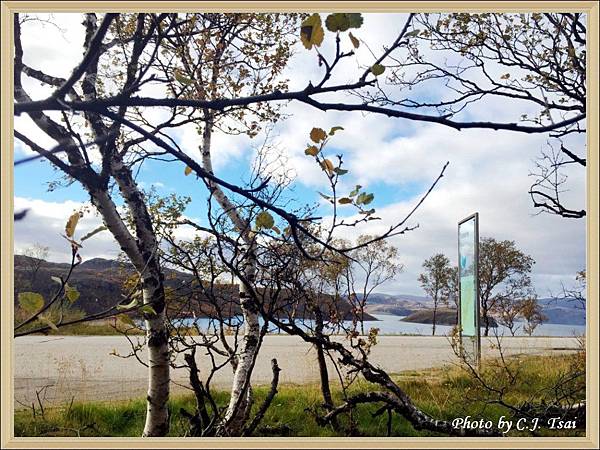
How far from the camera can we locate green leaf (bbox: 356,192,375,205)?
28.1 inches

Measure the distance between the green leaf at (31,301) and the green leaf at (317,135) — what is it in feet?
1.25

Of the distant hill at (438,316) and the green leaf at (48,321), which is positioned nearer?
the green leaf at (48,321)

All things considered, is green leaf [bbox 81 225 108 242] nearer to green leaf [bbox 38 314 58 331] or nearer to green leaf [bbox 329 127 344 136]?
green leaf [bbox 38 314 58 331]

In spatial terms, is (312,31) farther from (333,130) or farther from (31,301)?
(31,301)

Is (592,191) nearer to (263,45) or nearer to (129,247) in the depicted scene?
(129,247)

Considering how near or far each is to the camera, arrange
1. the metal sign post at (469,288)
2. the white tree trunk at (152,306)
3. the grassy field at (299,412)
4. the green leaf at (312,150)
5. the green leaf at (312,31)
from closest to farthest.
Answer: the green leaf at (312,31) → the green leaf at (312,150) → the white tree trunk at (152,306) → the grassy field at (299,412) → the metal sign post at (469,288)

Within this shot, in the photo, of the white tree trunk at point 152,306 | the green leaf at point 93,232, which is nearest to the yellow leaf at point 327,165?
the green leaf at point 93,232

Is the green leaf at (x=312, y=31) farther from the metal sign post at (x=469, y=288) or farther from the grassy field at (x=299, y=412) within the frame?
the metal sign post at (x=469, y=288)

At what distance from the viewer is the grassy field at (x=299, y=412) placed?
87.4 inches

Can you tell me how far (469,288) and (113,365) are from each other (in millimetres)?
2545

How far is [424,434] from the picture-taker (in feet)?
7.22

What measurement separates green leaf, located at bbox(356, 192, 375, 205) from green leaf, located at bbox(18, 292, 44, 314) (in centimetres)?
40

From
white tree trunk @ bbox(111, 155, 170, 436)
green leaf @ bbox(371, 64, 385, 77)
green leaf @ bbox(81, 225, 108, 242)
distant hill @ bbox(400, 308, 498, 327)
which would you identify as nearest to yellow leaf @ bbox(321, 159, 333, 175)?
green leaf @ bbox(371, 64, 385, 77)

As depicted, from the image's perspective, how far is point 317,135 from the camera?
2.36 ft
